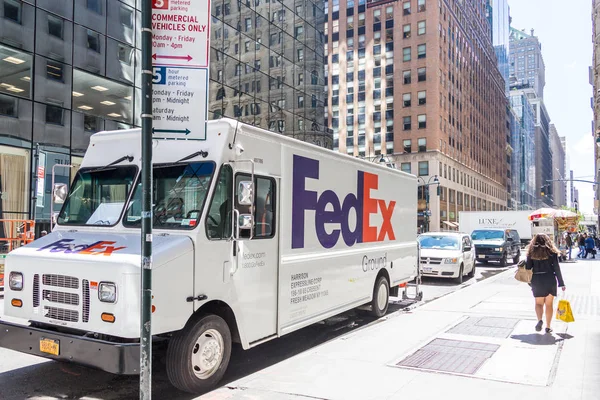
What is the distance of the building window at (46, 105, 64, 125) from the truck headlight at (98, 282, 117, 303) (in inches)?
699

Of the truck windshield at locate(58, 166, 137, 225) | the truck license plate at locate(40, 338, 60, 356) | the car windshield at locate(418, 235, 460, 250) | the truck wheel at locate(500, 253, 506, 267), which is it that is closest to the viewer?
the truck license plate at locate(40, 338, 60, 356)

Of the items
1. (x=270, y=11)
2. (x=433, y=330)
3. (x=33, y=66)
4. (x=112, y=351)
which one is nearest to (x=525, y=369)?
(x=433, y=330)

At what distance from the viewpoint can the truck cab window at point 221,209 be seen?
571 cm

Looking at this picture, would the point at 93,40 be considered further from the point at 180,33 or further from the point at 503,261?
the point at 503,261

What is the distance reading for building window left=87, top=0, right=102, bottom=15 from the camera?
2181cm

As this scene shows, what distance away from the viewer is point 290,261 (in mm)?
7102

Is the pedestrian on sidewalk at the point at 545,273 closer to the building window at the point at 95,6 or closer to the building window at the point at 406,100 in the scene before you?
the building window at the point at 95,6

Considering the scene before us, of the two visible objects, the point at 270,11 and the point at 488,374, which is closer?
the point at 488,374

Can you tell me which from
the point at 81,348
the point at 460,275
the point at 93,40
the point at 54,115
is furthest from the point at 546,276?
the point at 93,40

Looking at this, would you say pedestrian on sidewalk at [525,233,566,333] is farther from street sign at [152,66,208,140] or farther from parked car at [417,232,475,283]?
parked car at [417,232,475,283]

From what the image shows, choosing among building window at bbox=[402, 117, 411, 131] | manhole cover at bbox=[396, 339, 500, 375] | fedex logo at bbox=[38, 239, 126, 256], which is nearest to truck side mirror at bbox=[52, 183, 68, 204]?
fedex logo at bbox=[38, 239, 126, 256]

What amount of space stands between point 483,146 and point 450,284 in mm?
83908

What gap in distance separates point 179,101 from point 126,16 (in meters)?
22.1

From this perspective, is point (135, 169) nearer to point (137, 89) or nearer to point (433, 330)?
point (433, 330)
